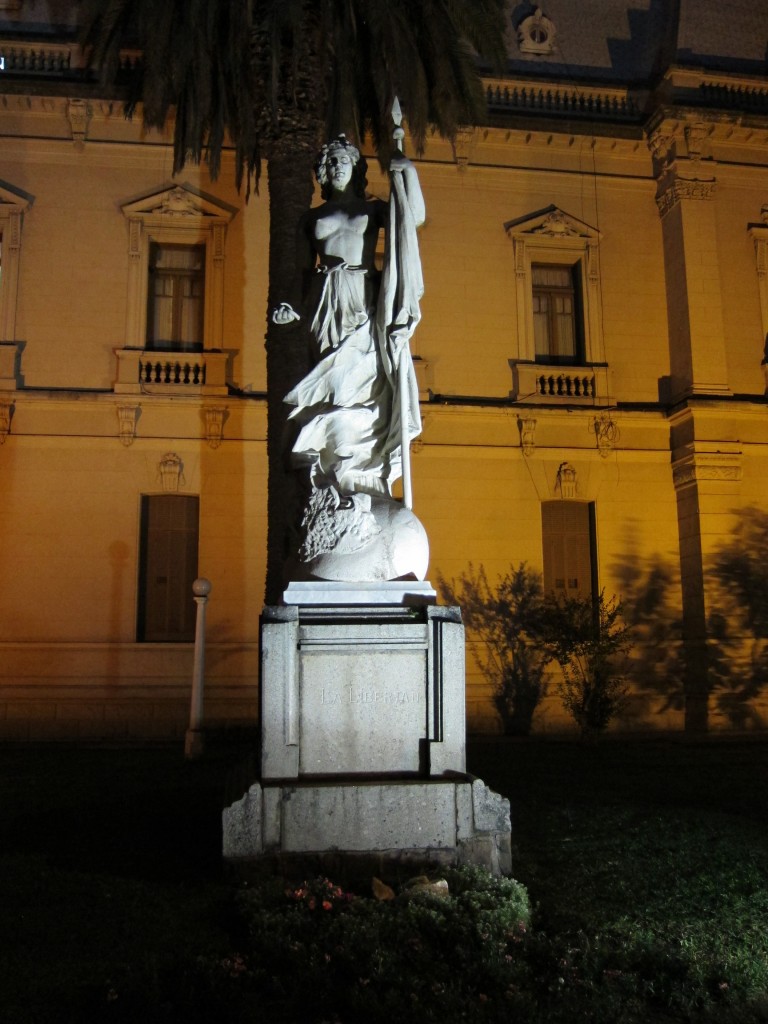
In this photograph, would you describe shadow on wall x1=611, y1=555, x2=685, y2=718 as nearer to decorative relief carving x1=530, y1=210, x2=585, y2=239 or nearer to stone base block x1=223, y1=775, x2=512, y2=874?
decorative relief carving x1=530, y1=210, x2=585, y2=239

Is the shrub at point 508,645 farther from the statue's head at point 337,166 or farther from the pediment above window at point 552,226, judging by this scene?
the statue's head at point 337,166

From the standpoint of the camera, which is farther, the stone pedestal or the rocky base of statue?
the rocky base of statue

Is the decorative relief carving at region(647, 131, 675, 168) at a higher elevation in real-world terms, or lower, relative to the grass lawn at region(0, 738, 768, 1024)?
higher

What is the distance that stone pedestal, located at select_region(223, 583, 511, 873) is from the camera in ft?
15.6

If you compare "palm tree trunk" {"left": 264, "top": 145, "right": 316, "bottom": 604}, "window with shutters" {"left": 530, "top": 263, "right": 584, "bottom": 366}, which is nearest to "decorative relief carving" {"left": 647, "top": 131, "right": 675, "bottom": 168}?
"window with shutters" {"left": 530, "top": 263, "right": 584, "bottom": 366}

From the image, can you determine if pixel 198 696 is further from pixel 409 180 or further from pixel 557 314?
pixel 557 314

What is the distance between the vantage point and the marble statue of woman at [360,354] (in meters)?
5.65

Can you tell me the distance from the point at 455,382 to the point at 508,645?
480 cm

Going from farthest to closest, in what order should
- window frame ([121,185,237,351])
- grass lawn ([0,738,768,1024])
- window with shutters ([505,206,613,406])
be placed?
1. window with shutters ([505,206,613,406])
2. window frame ([121,185,237,351])
3. grass lawn ([0,738,768,1024])

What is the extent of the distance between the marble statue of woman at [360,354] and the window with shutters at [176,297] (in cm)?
1148

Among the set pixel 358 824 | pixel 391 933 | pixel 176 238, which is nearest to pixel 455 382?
pixel 176 238

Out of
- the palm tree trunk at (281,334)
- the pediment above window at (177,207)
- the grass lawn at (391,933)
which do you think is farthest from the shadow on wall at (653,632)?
the grass lawn at (391,933)

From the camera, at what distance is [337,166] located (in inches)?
235

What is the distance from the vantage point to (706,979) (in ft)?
12.5
